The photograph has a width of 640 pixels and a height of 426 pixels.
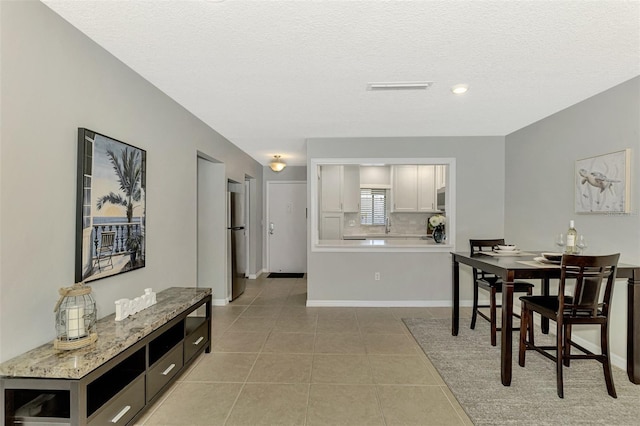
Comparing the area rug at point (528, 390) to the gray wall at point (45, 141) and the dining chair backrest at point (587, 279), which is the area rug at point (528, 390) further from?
the gray wall at point (45, 141)

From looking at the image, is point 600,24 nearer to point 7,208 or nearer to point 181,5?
point 181,5

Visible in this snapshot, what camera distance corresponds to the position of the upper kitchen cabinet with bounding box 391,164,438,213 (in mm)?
6719

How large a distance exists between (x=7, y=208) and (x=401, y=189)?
622 centimetres

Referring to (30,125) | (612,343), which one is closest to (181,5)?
(30,125)

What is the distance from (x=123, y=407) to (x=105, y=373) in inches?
9.7

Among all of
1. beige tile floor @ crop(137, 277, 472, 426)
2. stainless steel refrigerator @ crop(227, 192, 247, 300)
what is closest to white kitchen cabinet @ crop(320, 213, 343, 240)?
stainless steel refrigerator @ crop(227, 192, 247, 300)

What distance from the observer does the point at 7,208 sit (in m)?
1.50

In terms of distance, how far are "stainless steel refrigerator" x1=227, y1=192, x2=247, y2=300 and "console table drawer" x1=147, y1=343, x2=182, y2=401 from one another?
2.36 metres

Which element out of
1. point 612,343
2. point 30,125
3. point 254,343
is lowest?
point 254,343

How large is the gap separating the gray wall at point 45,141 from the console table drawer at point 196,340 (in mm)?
603

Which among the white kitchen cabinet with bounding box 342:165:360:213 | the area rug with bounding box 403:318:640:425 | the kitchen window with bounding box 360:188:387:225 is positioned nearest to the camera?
the area rug with bounding box 403:318:640:425

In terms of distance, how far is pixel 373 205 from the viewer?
7.17 metres

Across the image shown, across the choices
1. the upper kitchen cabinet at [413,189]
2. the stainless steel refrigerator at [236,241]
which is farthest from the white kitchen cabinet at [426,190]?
the stainless steel refrigerator at [236,241]

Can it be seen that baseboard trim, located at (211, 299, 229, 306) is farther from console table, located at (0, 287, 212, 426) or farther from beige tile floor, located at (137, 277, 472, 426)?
console table, located at (0, 287, 212, 426)
